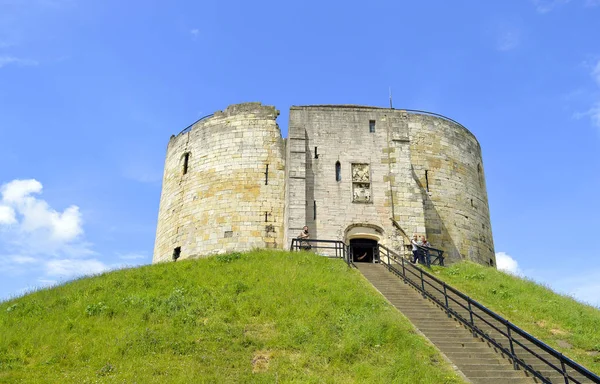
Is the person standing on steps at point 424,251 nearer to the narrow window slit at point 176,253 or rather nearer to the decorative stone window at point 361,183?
the decorative stone window at point 361,183

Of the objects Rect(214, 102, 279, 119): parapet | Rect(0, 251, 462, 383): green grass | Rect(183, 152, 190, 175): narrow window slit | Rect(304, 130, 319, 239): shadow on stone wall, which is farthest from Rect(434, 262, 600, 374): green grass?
Rect(183, 152, 190, 175): narrow window slit

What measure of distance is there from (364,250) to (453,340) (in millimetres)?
10701

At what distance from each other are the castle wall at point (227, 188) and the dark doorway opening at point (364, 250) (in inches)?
108

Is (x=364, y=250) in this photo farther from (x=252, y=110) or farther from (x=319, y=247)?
(x=252, y=110)

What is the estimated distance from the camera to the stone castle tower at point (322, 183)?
66.1ft

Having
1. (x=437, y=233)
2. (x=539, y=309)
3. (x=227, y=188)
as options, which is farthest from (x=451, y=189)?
(x=539, y=309)

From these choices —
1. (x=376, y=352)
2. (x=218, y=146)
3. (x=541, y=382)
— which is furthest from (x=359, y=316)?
(x=218, y=146)

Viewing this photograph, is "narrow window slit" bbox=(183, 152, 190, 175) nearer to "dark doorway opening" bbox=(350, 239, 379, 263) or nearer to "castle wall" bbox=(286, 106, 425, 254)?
"castle wall" bbox=(286, 106, 425, 254)

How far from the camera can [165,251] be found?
2352 centimetres

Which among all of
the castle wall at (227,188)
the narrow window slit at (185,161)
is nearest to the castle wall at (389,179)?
the castle wall at (227,188)

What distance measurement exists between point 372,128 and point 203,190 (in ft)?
24.4

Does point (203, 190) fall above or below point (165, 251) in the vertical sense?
above

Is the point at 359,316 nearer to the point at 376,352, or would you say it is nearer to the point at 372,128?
the point at 376,352

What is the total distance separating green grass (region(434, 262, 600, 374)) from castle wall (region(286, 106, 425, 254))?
3.32m
